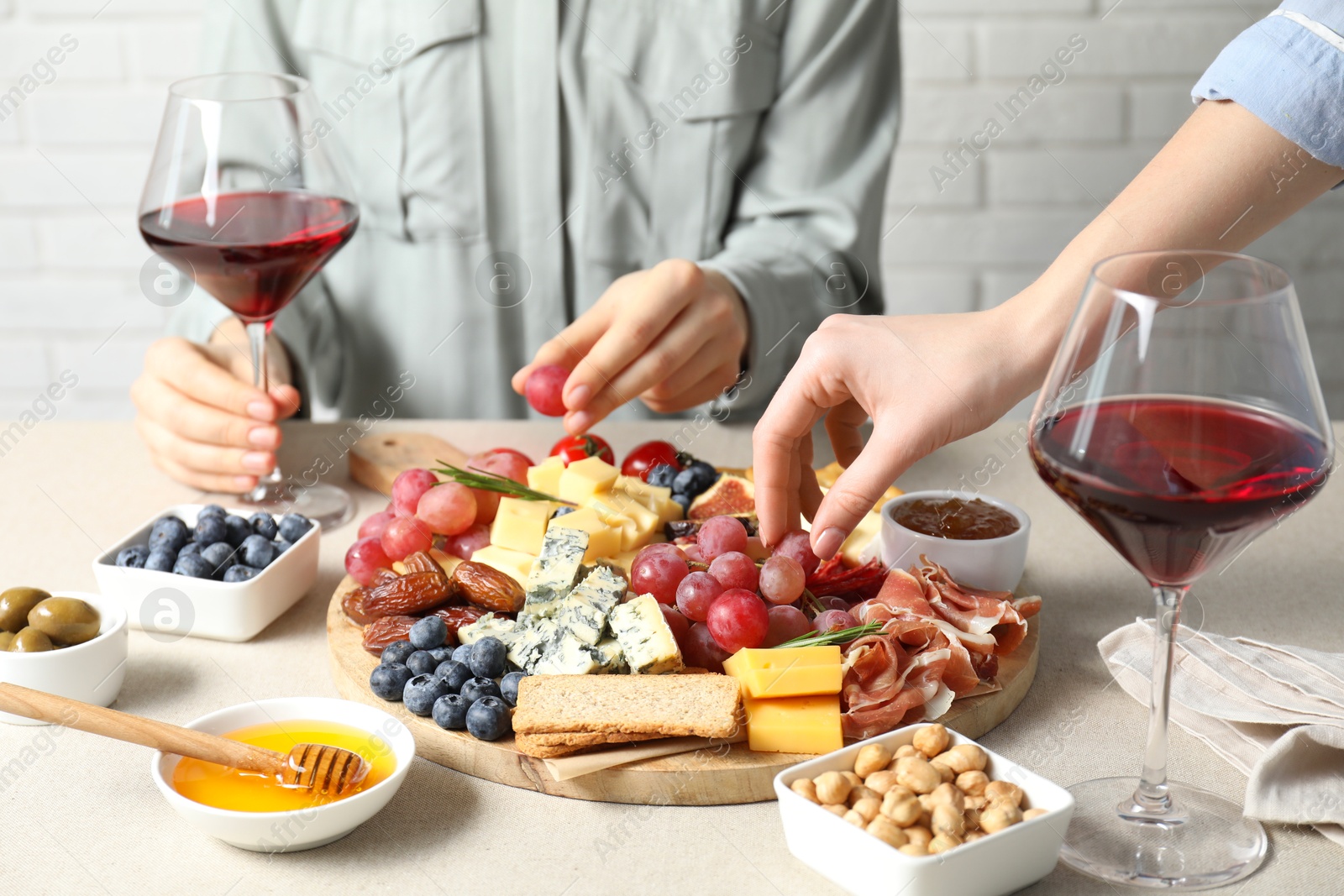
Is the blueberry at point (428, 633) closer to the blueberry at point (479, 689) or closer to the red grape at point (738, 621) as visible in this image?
the blueberry at point (479, 689)

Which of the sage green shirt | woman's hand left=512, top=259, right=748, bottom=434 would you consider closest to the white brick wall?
the sage green shirt

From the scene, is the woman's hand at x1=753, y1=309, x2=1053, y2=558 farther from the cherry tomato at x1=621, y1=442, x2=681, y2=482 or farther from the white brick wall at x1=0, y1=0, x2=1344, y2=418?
the white brick wall at x1=0, y1=0, x2=1344, y2=418

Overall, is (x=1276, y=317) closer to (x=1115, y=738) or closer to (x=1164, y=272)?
(x=1164, y=272)

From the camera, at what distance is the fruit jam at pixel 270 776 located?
2.86 ft

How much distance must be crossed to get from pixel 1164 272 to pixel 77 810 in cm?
91

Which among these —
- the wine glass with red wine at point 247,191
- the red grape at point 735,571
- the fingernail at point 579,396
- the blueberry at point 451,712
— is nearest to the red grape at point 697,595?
the red grape at point 735,571

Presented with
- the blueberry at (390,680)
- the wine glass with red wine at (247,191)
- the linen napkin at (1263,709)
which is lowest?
the linen napkin at (1263,709)

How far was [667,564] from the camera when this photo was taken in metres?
1.12

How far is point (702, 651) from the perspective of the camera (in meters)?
1.06

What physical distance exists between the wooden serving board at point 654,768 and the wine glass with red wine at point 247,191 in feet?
1.99

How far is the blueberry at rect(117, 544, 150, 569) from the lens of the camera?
1208mm

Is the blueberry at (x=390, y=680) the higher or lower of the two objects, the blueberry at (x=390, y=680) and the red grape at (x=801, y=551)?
the lower

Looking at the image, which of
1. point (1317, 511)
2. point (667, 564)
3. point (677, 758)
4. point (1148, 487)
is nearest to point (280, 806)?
point (677, 758)

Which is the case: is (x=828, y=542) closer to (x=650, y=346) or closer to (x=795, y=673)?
(x=795, y=673)
